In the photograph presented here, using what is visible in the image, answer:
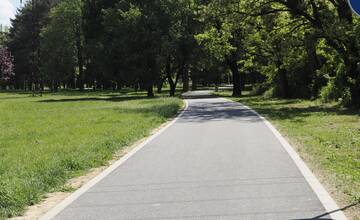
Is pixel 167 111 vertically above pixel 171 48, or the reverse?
pixel 171 48

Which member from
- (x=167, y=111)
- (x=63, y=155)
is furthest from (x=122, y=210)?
(x=167, y=111)

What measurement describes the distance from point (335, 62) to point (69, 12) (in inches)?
2477

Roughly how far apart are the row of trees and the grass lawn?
5.40 meters

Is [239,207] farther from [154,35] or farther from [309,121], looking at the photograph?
[154,35]

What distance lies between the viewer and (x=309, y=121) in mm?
20859

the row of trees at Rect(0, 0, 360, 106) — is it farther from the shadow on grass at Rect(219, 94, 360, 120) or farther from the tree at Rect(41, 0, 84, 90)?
the shadow on grass at Rect(219, 94, 360, 120)

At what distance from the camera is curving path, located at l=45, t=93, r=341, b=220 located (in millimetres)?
7195

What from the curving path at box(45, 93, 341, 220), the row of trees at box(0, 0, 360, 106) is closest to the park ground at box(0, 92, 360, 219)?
the curving path at box(45, 93, 341, 220)

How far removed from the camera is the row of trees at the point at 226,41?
28.7 m

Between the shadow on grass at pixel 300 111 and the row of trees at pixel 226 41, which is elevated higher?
the row of trees at pixel 226 41

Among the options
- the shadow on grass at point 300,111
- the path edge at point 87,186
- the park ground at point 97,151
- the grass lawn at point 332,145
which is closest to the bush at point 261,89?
the shadow on grass at point 300,111

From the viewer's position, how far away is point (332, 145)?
13.8m

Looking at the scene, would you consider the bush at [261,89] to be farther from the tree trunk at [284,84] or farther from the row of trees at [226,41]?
the tree trunk at [284,84]

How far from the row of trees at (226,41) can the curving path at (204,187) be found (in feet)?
44.2
